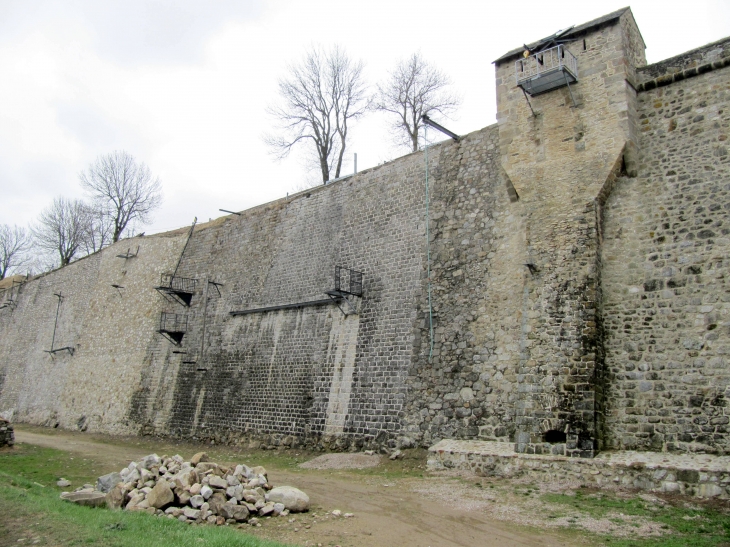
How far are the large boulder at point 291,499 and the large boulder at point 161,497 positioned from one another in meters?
1.42

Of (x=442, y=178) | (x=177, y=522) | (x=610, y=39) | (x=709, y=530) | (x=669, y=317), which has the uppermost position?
(x=610, y=39)

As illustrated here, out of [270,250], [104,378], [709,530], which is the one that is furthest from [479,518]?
[104,378]

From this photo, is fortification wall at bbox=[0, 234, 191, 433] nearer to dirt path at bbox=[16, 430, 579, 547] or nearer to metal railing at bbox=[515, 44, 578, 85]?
dirt path at bbox=[16, 430, 579, 547]

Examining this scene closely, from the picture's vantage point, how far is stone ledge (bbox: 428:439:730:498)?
8609mm

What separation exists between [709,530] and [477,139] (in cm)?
983

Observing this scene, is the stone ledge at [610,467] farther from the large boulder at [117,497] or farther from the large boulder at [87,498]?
the large boulder at [87,498]

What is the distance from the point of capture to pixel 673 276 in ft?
35.0

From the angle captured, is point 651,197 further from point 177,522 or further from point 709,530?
point 177,522

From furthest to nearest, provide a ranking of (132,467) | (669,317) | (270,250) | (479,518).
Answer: (270,250), (669,317), (132,467), (479,518)

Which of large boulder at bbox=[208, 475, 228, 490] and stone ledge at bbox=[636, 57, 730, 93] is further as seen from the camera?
stone ledge at bbox=[636, 57, 730, 93]

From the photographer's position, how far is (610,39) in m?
11.9

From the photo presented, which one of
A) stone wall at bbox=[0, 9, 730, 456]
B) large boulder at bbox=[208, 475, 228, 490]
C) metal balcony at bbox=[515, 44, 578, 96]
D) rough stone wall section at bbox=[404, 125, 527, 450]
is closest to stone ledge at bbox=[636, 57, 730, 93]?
stone wall at bbox=[0, 9, 730, 456]

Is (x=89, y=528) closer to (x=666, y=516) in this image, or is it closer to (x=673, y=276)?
(x=666, y=516)

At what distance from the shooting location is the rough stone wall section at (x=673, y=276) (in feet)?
32.5
